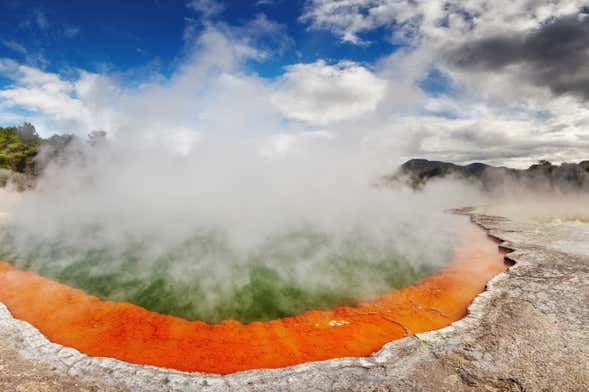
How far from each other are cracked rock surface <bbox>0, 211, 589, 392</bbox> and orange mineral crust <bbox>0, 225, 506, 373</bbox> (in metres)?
0.52

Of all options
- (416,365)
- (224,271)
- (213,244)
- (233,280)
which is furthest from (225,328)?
(213,244)

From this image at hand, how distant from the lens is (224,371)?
3699 mm

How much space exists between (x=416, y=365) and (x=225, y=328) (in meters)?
2.74

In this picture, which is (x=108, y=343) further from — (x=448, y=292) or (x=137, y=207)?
(x=137, y=207)

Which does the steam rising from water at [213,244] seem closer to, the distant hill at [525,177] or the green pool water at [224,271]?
the green pool water at [224,271]

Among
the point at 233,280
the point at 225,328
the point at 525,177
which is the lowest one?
the point at 225,328

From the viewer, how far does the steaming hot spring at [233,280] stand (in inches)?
174

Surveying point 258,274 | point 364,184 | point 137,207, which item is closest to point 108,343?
point 258,274

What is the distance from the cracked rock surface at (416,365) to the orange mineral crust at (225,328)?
1.71 feet

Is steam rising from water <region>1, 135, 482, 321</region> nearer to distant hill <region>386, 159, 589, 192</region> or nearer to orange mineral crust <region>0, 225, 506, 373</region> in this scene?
orange mineral crust <region>0, 225, 506, 373</region>

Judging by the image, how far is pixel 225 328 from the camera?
4.85m

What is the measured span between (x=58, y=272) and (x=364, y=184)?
2496cm

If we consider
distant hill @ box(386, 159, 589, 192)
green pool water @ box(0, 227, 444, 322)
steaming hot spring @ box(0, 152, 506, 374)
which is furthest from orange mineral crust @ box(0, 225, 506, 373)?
distant hill @ box(386, 159, 589, 192)

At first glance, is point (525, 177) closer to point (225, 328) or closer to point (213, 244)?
point (213, 244)
